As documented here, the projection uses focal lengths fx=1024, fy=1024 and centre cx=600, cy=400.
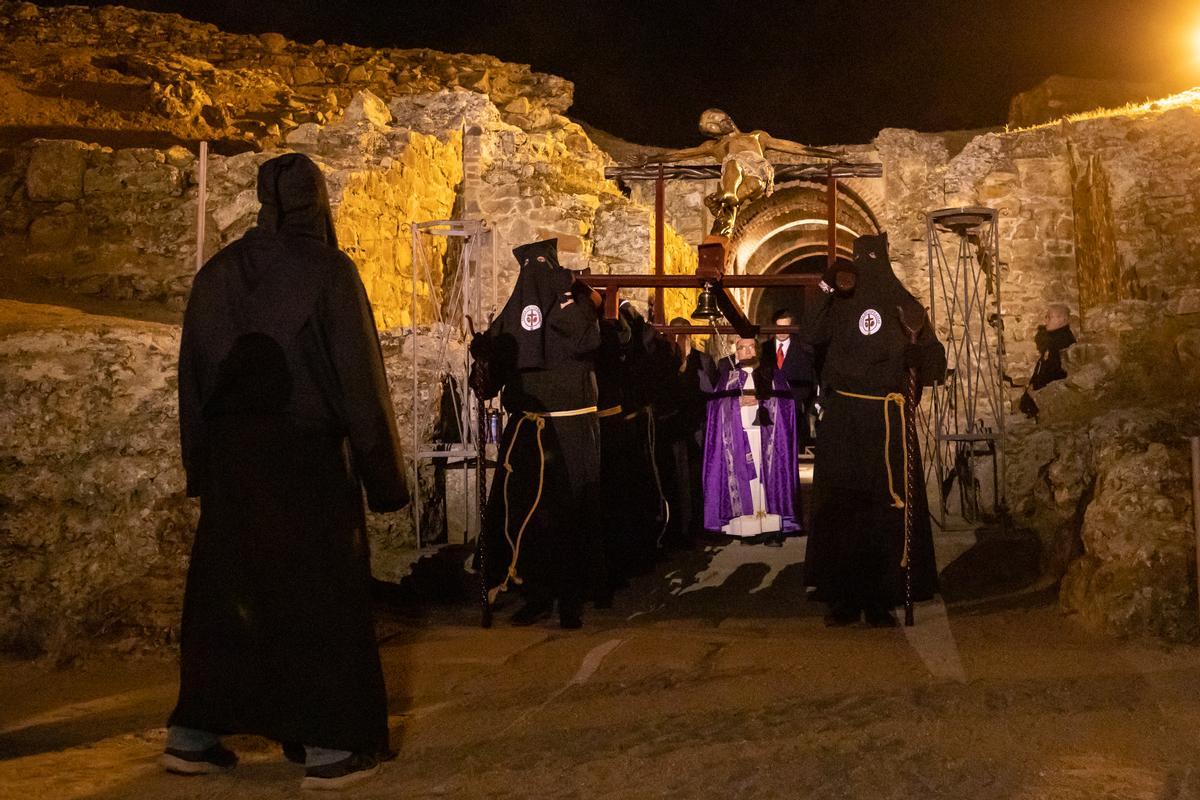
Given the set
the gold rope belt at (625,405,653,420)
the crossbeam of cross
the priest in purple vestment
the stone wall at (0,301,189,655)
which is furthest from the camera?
the priest in purple vestment

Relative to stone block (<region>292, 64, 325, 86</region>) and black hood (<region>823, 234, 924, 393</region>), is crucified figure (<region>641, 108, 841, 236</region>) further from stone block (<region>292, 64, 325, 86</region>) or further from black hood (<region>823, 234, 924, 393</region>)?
stone block (<region>292, 64, 325, 86</region>)

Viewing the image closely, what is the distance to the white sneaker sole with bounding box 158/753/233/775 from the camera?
2912 mm

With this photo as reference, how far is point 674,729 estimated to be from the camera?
3357 mm

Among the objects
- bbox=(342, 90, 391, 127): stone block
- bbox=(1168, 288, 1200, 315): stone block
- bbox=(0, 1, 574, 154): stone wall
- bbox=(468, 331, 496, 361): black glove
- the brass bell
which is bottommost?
bbox=(468, 331, 496, 361): black glove

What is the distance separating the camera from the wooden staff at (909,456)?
529cm

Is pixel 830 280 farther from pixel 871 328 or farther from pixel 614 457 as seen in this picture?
pixel 614 457

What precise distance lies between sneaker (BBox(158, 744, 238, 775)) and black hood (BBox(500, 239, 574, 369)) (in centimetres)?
326

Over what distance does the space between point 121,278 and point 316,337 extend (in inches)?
363

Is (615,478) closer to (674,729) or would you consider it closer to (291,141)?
(674,729)

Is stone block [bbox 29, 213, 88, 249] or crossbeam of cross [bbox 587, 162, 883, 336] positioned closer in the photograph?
crossbeam of cross [bbox 587, 162, 883, 336]

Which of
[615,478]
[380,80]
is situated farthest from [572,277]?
[380,80]

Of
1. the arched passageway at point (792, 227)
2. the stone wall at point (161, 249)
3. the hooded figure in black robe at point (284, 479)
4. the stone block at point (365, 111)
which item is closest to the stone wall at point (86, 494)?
the stone wall at point (161, 249)

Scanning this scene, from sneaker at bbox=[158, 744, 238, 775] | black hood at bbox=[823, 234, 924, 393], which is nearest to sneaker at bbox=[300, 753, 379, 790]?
sneaker at bbox=[158, 744, 238, 775]

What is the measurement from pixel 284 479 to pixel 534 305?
10.2ft
